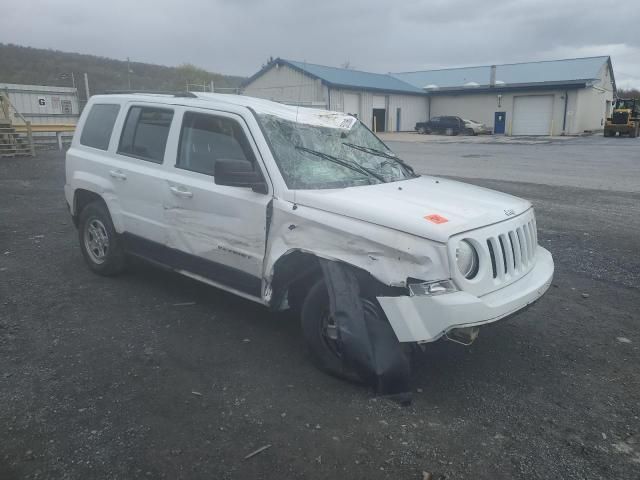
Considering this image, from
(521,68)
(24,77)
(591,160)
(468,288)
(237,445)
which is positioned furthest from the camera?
(24,77)

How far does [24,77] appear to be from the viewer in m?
59.9

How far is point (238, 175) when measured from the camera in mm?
3768

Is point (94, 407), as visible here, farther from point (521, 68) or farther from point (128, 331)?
point (521, 68)

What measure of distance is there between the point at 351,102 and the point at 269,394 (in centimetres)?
4009

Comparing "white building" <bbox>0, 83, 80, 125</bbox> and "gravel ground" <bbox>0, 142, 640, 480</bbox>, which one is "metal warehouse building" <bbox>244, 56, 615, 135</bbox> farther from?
"gravel ground" <bbox>0, 142, 640, 480</bbox>

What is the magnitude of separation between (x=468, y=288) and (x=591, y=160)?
61.8ft

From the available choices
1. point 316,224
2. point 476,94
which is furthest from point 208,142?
point 476,94

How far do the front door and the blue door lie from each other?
43.5 meters

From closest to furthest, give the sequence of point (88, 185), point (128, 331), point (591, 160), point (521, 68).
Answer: point (128, 331), point (88, 185), point (591, 160), point (521, 68)

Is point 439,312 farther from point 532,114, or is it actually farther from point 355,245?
point 532,114

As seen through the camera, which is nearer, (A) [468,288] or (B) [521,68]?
(A) [468,288]

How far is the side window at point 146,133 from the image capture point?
15.5ft

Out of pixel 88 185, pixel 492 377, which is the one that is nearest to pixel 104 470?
pixel 492 377

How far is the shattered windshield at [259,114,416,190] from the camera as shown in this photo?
395cm
